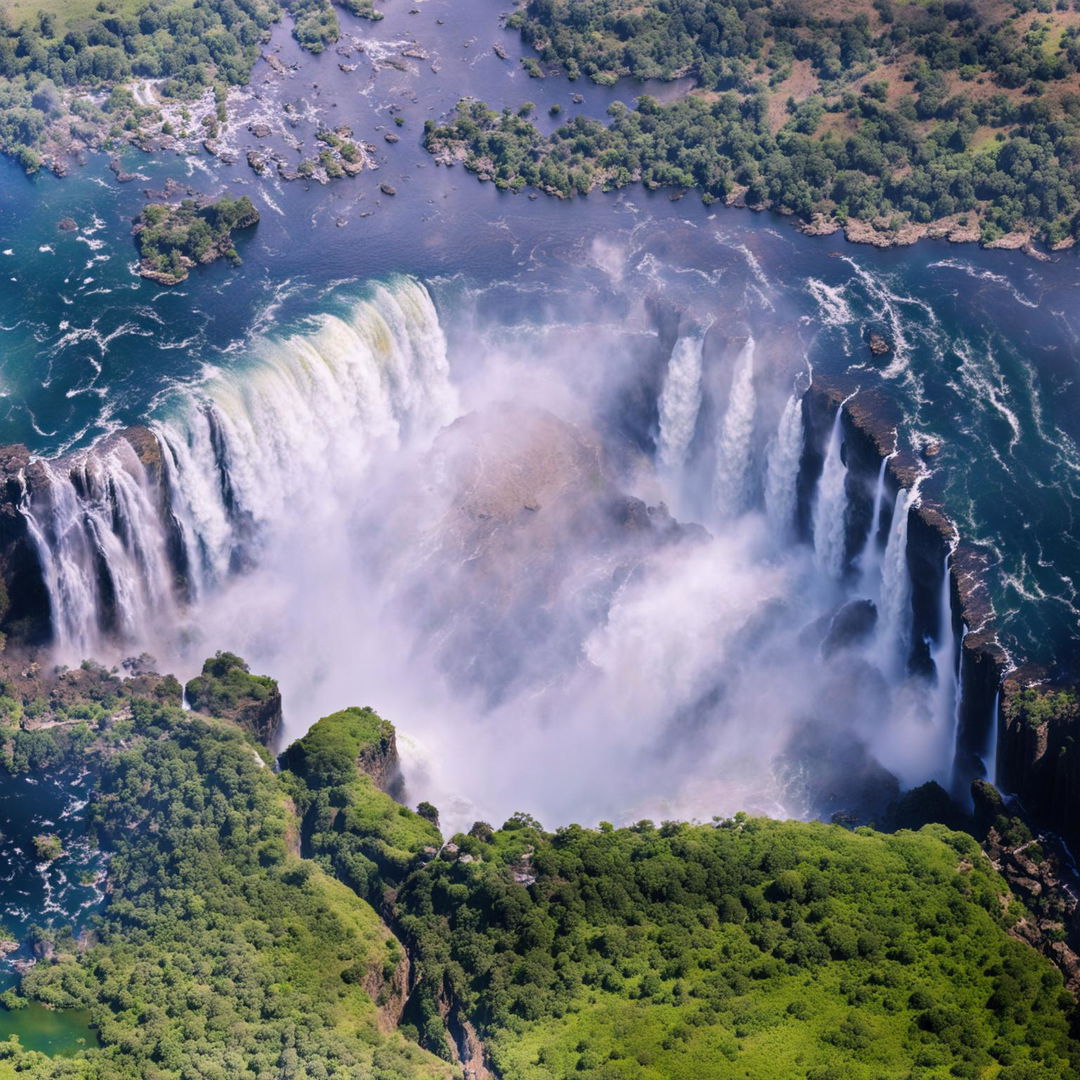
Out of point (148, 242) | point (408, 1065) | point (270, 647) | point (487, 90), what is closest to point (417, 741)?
point (270, 647)

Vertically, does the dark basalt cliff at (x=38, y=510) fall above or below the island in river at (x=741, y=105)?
below

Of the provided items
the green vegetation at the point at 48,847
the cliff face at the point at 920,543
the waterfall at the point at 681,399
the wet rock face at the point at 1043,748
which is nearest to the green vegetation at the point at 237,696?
the green vegetation at the point at 48,847

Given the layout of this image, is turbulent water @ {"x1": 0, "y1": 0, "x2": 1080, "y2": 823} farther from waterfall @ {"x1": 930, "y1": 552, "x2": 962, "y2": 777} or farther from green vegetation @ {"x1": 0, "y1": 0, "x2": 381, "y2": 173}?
green vegetation @ {"x1": 0, "y1": 0, "x2": 381, "y2": 173}

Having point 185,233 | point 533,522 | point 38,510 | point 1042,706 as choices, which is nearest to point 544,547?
point 533,522

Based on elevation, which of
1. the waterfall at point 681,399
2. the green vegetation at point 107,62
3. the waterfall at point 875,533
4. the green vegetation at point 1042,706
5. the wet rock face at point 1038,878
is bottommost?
the wet rock face at point 1038,878

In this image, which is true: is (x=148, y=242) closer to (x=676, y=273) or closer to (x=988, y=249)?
(x=676, y=273)

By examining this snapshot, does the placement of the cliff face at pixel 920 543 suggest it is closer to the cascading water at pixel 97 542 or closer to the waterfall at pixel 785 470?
the waterfall at pixel 785 470

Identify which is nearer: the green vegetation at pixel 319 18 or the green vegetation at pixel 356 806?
the green vegetation at pixel 356 806
